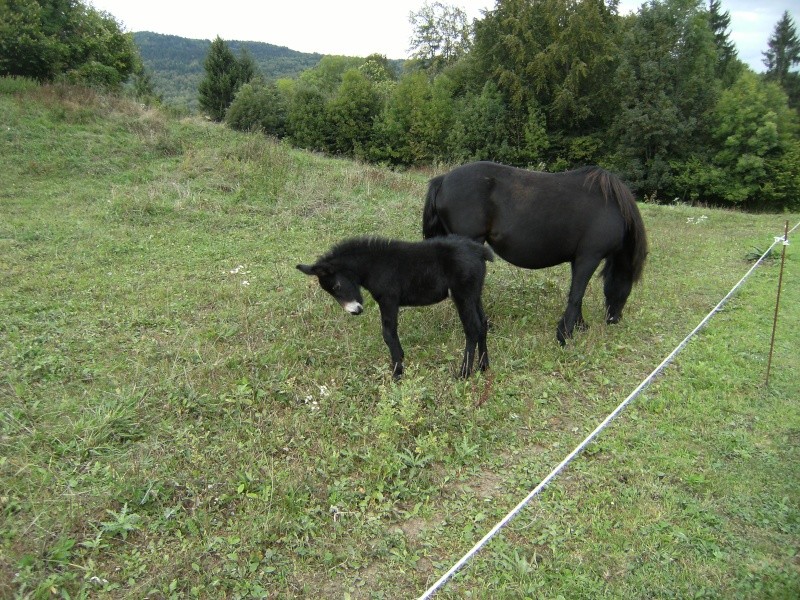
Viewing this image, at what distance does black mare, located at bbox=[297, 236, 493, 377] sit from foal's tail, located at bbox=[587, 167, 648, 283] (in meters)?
2.07

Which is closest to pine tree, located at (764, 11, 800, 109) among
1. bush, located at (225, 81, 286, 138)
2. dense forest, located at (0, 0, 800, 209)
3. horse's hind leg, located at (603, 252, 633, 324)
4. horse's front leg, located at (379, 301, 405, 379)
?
horse's hind leg, located at (603, 252, 633, 324)

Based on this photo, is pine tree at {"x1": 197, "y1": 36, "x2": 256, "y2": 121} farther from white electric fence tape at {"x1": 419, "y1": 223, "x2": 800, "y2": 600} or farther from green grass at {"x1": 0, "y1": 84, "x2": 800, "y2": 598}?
white electric fence tape at {"x1": 419, "y1": 223, "x2": 800, "y2": 600}

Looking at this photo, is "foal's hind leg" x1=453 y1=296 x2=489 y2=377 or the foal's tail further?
the foal's tail

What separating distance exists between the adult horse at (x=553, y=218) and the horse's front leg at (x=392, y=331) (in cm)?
181

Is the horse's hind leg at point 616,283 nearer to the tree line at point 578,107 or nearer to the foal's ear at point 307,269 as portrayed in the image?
the foal's ear at point 307,269

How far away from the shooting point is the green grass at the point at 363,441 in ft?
10.1

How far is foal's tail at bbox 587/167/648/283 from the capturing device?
624 centimetres

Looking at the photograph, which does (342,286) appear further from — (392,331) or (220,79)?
(220,79)

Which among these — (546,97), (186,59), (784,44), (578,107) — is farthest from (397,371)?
(186,59)

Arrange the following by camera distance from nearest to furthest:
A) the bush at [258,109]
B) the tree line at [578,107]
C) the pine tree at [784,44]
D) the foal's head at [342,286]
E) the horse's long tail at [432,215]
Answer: the foal's head at [342,286]
the pine tree at [784,44]
the horse's long tail at [432,215]
the tree line at [578,107]
the bush at [258,109]

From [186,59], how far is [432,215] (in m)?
130

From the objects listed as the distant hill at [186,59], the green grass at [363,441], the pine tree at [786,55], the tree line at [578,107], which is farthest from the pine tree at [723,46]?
the distant hill at [186,59]

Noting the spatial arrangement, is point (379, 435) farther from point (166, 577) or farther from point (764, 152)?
point (764, 152)

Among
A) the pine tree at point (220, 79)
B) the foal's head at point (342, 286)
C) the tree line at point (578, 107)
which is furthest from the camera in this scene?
the pine tree at point (220, 79)
